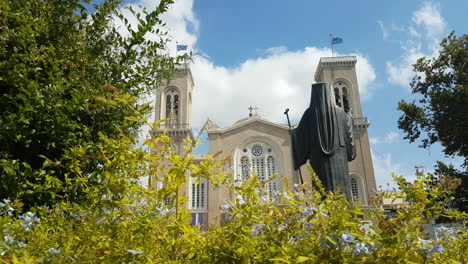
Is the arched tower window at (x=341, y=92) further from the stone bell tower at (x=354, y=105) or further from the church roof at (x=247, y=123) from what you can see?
the church roof at (x=247, y=123)

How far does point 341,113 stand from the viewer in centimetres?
566

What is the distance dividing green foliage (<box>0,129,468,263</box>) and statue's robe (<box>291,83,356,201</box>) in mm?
3386

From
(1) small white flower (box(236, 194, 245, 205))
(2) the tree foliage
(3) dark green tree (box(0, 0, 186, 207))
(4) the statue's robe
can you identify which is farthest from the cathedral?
(1) small white flower (box(236, 194, 245, 205))

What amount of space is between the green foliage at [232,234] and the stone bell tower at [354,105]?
3205 cm

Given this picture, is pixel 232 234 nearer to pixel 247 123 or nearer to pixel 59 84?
pixel 59 84

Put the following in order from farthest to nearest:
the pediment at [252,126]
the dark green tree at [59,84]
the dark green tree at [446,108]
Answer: the pediment at [252,126] < the dark green tree at [446,108] < the dark green tree at [59,84]

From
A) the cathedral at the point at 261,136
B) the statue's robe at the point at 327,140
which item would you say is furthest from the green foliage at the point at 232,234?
the cathedral at the point at 261,136

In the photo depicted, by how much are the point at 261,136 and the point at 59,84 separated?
33374 millimetres

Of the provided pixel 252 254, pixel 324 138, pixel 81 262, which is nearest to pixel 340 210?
pixel 252 254

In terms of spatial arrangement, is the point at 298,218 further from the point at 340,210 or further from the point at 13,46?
the point at 13,46

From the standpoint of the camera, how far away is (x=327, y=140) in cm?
538

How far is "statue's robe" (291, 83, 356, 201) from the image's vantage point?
522 cm

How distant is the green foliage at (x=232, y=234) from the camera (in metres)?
1.39

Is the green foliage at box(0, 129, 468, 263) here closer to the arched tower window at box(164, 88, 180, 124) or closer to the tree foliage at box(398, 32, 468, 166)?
the tree foliage at box(398, 32, 468, 166)
